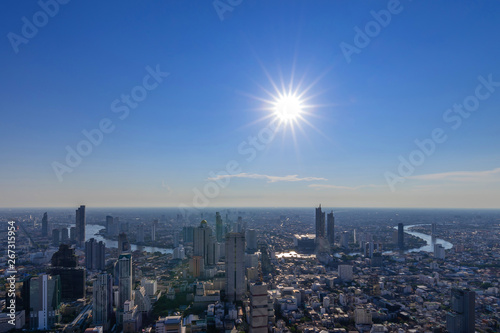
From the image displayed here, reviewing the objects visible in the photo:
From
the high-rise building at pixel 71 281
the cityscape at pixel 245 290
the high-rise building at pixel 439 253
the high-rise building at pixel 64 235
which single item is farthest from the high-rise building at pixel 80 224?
the high-rise building at pixel 439 253

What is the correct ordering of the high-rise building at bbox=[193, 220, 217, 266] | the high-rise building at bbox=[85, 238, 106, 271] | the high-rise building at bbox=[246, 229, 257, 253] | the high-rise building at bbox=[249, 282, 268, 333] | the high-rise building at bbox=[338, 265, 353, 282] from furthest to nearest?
the high-rise building at bbox=[246, 229, 257, 253], the high-rise building at bbox=[85, 238, 106, 271], the high-rise building at bbox=[193, 220, 217, 266], the high-rise building at bbox=[338, 265, 353, 282], the high-rise building at bbox=[249, 282, 268, 333]

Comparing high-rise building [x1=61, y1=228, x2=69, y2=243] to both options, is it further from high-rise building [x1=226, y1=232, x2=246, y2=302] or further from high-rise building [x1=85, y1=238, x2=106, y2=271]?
high-rise building [x1=226, y1=232, x2=246, y2=302]

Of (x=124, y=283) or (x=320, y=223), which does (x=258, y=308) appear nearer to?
(x=124, y=283)

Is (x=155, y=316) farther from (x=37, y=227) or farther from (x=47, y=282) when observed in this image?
(x=37, y=227)

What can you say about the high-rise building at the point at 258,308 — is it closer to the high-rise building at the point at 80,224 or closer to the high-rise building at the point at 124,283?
the high-rise building at the point at 124,283

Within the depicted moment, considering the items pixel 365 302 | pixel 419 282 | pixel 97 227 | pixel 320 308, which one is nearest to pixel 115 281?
pixel 320 308

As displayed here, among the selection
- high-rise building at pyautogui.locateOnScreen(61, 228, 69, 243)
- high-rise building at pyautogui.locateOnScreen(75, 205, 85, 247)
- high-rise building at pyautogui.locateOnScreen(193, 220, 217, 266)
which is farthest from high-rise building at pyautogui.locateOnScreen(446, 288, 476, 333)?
high-rise building at pyautogui.locateOnScreen(61, 228, 69, 243)
